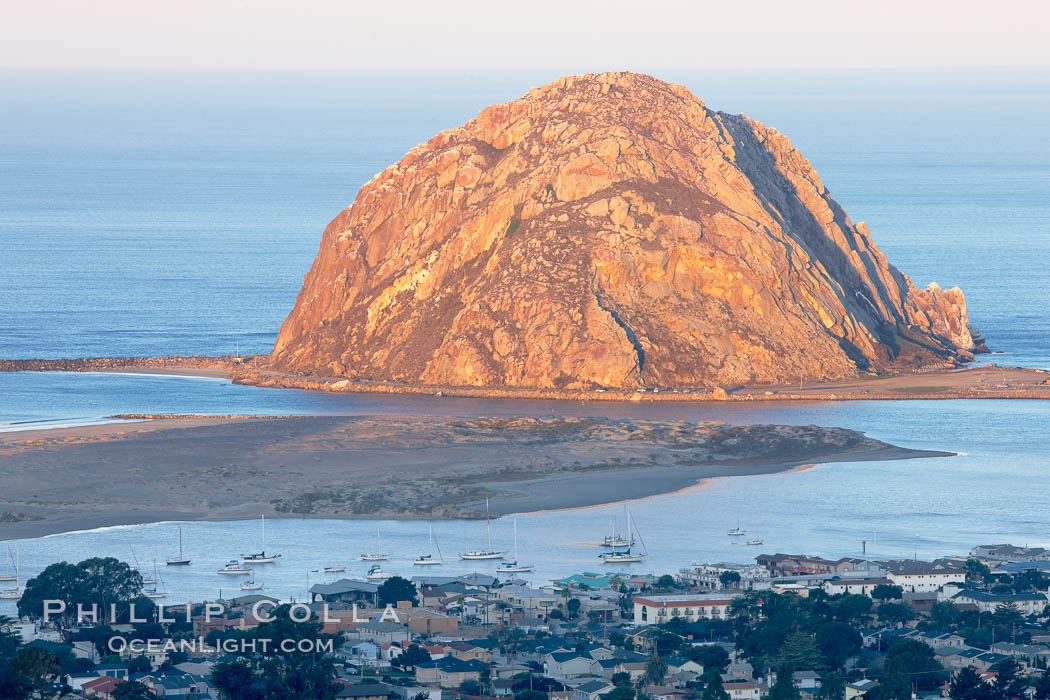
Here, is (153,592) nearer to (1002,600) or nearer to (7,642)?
(7,642)

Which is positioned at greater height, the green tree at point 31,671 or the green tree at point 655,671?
the green tree at point 31,671

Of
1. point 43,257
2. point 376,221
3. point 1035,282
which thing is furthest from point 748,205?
point 43,257

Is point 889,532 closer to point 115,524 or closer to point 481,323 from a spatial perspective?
Result: point 115,524

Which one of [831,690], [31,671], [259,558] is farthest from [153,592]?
[831,690]

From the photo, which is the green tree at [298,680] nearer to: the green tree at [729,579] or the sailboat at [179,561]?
the green tree at [729,579]

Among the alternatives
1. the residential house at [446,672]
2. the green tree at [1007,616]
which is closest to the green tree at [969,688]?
the green tree at [1007,616]

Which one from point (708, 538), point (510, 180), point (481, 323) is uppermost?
point (510, 180)
